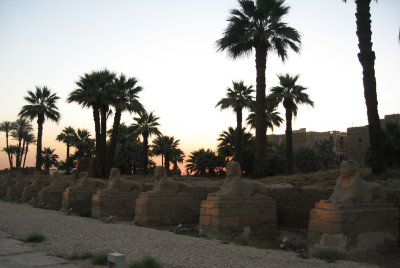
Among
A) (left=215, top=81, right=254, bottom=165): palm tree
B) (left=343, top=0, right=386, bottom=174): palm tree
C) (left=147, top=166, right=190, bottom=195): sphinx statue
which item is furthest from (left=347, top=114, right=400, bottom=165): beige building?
(left=147, top=166, right=190, bottom=195): sphinx statue

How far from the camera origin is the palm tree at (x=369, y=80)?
1257cm

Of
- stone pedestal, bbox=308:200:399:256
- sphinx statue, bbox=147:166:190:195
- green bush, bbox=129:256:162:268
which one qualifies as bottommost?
green bush, bbox=129:256:162:268

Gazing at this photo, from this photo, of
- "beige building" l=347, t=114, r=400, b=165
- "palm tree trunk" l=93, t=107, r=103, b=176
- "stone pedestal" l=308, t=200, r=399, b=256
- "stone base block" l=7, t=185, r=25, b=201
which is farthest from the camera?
"beige building" l=347, t=114, r=400, b=165

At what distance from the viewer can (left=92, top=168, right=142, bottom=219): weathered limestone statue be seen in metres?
13.9

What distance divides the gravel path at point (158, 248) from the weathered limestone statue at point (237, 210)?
117cm

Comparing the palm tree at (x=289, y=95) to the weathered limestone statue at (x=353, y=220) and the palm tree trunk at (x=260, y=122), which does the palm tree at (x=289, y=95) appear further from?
the weathered limestone statue at (x=353, y=220)

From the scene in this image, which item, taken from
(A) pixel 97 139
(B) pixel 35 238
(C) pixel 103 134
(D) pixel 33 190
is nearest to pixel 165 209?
(B) pixel 35 238

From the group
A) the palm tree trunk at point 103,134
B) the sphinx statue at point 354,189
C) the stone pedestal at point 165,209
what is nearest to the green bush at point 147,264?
the sphinx statue at point 354,189

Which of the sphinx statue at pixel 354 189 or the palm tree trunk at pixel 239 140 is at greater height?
the palm tree trunk at pixel 239 140

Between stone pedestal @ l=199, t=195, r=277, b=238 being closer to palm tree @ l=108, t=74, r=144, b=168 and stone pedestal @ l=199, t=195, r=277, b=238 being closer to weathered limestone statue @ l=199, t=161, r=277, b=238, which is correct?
weathered limestone statue @ l=199, t=161, r=277, b=238

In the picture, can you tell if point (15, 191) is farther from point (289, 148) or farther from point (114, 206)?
point (289, 148)

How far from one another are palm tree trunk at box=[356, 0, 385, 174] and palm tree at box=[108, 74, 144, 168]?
607 inches

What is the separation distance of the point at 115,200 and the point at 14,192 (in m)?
13.0

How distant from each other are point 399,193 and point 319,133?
31.0 m
